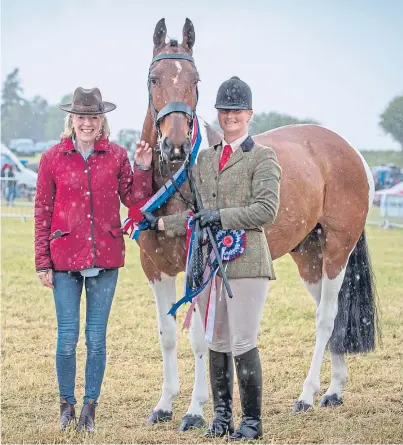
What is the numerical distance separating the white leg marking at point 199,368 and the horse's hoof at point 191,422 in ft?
0.11

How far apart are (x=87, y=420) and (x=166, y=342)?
0.91 metres

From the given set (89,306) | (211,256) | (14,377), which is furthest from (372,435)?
(14,377)

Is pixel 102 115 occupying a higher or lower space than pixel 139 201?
higher

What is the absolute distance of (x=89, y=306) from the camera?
4578 millimetres

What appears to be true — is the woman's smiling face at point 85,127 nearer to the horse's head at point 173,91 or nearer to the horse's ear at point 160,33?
the horse's head at point 173,91

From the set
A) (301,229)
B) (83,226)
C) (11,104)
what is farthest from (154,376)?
(11,104)

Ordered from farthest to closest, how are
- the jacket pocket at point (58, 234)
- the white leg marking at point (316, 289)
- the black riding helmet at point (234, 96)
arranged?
1. the white leg marking at point (316, 289)
2. the jacket pocket at point (58, 234)
3. the black riding helmet at point (234, 96)

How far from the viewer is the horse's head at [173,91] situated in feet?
14.1

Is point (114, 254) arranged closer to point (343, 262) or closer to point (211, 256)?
point (211, 256)

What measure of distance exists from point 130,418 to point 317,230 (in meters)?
2.31

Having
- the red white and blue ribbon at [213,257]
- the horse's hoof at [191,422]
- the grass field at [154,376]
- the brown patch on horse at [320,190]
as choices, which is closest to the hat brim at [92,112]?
the red white and blue ribbon at [213,257]

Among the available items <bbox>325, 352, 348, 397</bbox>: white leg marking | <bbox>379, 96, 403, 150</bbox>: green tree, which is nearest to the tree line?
<bbox>379, 96, 403, 150</bbox>: green tree

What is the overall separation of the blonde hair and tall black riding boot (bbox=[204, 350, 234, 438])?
1509 mm

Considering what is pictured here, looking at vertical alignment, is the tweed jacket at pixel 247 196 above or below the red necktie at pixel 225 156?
below
